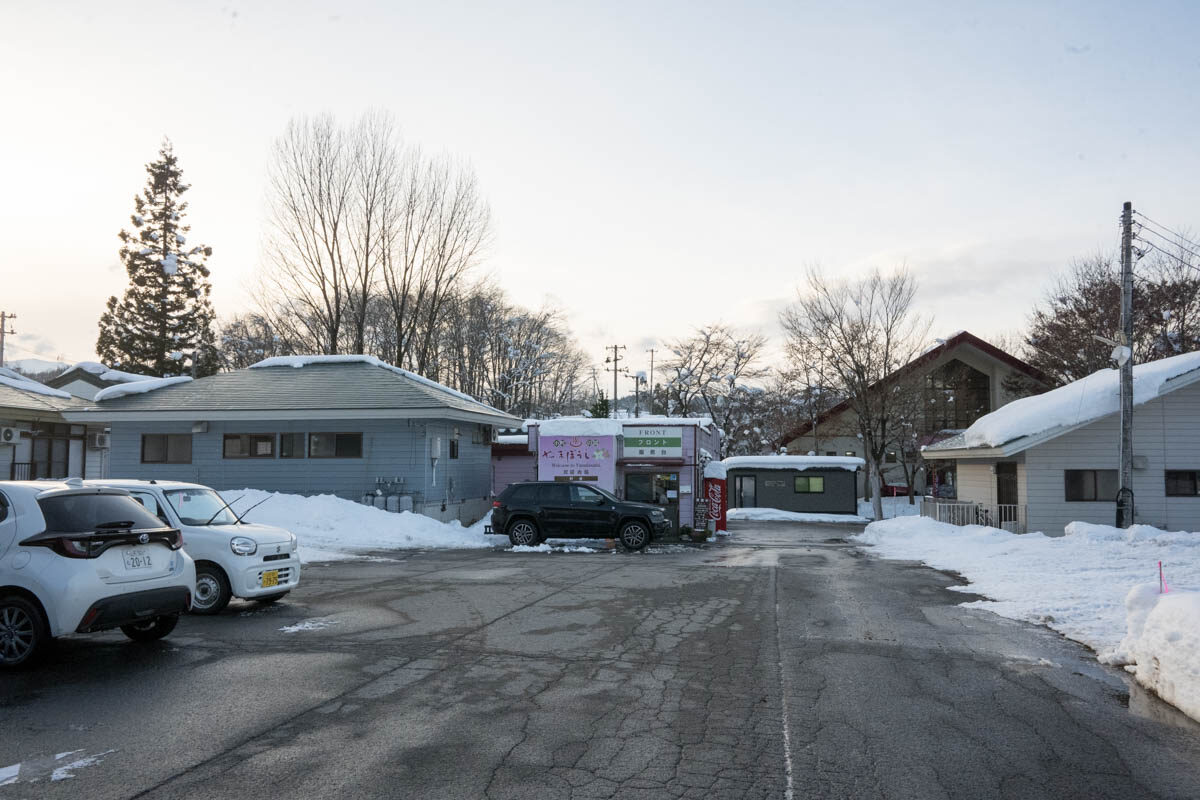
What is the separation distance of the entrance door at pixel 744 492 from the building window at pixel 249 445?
2636cm

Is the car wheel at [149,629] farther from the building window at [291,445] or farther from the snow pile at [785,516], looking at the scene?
the snow pile at [785,516]

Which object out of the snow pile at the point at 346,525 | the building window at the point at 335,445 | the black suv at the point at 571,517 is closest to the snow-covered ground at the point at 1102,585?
the black suv at the point at 571,517

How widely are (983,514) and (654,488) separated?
10.5m

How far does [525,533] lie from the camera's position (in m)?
21.3

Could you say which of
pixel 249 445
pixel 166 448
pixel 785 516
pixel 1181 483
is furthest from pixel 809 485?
pixel 166 448

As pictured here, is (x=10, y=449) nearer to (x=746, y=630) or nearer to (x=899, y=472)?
(x=746, y=630)

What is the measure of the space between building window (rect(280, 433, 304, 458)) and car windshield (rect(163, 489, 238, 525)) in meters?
15.1

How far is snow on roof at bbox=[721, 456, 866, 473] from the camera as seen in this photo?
145 feet

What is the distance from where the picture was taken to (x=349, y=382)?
26.9 meters

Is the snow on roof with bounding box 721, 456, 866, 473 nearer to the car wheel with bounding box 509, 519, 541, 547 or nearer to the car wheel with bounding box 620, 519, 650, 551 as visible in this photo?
the car wheel with bounding box 620, 519, 650, 551

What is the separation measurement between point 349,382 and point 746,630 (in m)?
20.2

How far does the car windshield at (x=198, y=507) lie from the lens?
10.5m

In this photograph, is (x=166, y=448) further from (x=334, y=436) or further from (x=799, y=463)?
(x=799, y=463)

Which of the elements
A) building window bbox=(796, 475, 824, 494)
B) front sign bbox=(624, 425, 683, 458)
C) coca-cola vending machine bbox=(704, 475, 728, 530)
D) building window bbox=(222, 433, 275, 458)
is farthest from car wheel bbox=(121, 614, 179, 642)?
building window bbox=(796, 475, 824, 494)
